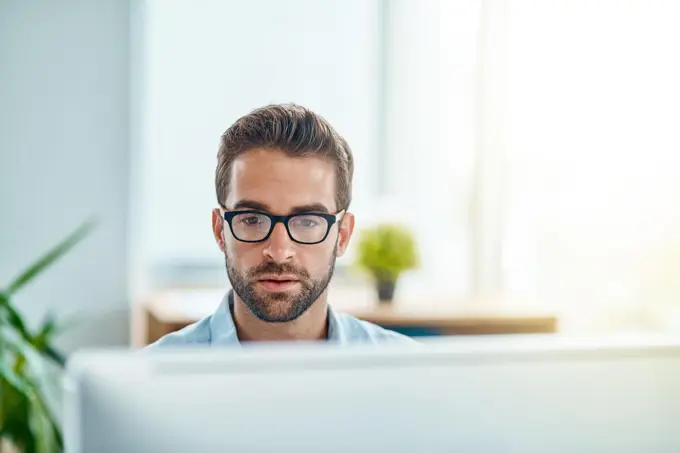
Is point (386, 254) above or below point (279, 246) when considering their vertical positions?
below

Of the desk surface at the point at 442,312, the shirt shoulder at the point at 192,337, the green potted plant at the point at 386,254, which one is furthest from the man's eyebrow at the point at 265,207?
the green potted plant at the point at 386,254

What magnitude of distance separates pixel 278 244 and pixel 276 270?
24 mm

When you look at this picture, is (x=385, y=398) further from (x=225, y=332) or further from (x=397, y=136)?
(x=397, y=136)

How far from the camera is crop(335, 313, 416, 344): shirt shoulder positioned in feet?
2.60

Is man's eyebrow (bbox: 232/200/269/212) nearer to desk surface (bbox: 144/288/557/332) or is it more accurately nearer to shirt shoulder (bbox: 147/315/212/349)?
shirt shoulder (bbox: 147/315/212/349)

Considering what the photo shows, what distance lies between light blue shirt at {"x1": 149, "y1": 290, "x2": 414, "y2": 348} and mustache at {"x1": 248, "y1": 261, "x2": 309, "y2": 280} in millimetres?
37

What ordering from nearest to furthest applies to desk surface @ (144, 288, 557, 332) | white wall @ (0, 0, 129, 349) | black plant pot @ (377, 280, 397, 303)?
desk surface @ (144, 288, 557, 332) → black plant pot @ (377, 280, 397, 303) → white wall @ (0, 0, 129, 349)

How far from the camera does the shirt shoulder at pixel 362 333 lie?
79cm

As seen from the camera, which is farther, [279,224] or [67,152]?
[67,152]

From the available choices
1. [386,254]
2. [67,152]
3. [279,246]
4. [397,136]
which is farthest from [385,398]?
[67,152]

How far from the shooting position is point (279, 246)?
27.6 inches

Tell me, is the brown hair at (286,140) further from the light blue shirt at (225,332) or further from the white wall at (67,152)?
the white wall at (67,152)

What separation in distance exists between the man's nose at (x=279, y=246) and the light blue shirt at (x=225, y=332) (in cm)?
6

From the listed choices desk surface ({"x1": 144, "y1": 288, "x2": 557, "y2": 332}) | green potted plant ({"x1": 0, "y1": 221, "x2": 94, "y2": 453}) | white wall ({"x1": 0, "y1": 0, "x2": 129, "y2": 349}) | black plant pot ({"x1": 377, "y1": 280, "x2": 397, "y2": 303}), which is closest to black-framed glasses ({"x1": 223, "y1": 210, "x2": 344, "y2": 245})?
green potted plant ({"x1": 0, "y1": 221, "x2": 94, "y2": 453})
